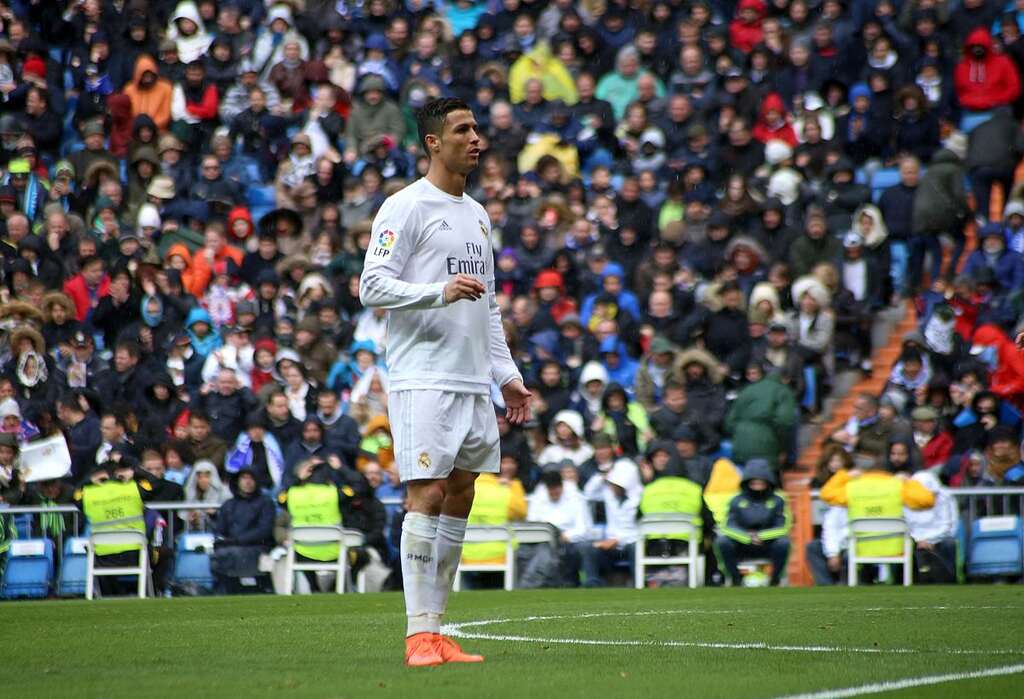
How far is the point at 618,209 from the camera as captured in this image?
71.6ft

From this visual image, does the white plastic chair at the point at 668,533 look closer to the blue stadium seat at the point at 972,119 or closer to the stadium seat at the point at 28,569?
the stadium seat at the point at 28,569

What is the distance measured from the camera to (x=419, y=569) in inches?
308

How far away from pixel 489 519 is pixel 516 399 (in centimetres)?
940

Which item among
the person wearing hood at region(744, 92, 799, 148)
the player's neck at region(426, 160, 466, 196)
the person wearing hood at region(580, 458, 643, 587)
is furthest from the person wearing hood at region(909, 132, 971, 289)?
the player's neck at region(426, 160, 466, 196)

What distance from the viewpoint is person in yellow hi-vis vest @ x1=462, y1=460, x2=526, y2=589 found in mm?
17625

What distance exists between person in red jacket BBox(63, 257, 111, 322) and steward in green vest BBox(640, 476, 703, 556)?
821 cm

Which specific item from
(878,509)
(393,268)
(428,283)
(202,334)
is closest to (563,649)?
(428,283)

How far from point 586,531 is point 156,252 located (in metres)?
8.03

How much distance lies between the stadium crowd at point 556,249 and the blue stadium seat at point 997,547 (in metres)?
0.32

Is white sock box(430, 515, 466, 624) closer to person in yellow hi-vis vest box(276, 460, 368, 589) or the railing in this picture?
the railing

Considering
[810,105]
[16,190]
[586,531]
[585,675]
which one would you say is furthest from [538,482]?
[585,675]

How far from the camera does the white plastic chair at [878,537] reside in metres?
16.6

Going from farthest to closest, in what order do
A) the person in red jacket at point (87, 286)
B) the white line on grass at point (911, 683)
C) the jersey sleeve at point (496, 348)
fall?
1. the person in red jacket at point (87, 286)
2. the jersey sleeve at point (496, 348)
3. the white line on grass at point (911, 683)

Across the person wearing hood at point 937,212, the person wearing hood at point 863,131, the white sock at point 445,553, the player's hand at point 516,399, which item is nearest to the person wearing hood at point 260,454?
the person wearing hood at point 937,212
